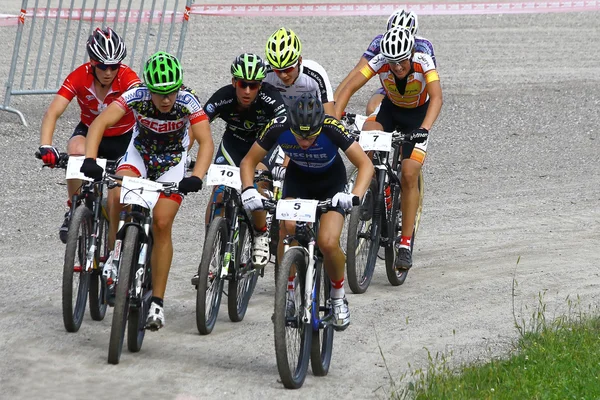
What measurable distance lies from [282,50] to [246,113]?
700 millimetres

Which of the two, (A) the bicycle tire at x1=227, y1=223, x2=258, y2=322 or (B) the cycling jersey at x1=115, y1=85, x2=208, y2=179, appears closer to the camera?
(B) the cycling jersey at x1=115, y1=85, x2=208, y2=179

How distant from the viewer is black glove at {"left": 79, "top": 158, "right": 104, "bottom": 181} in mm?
7527

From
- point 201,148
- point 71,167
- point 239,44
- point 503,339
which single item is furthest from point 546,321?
point 239,44

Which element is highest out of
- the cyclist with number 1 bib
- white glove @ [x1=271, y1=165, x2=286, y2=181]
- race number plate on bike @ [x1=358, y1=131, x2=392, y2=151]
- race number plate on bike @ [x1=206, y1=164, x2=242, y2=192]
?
the cyclist with number 1 bib

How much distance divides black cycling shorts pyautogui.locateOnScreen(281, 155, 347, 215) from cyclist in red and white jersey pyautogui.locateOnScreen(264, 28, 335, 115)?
111 centimetres

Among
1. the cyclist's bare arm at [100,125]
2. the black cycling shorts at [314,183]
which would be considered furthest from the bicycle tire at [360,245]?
the cyclist's bare arm at [100,125]

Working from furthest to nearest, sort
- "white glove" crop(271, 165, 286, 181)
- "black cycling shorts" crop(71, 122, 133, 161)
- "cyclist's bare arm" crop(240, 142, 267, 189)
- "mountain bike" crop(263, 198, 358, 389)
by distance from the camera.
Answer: "white glove" crop(271, 165, 286, 181)
"black cycling shorts" crop(71, 122, 133, 161)
"cyclist's bare arm" crop(240, 142, 267, 189)
"mountain bike" crop(263, 198, 358, 389)

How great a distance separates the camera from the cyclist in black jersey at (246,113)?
8688 millimetres

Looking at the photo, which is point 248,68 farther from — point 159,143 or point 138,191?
point 138,191

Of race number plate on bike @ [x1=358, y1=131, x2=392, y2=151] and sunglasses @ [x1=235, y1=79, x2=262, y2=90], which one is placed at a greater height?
sunglasses @ [x1=235, y1=79, x2=262, y2=90]

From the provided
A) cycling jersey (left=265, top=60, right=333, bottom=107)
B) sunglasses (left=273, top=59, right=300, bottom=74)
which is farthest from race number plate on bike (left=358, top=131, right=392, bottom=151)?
sunglasses (left=273, top=59, right=300, bottom=74)

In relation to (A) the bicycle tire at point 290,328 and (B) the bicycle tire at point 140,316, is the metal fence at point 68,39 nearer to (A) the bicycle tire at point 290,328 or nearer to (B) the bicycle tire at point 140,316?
(B) the bicycle tire at point 140,316

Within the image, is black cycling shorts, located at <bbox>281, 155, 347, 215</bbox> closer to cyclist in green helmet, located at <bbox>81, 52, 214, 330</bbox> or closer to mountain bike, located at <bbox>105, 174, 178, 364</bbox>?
cyclist in green helmet, located at <bbox>81, 52, 214, 330</bbox>

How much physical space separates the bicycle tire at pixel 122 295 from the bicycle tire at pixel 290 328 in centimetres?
97
